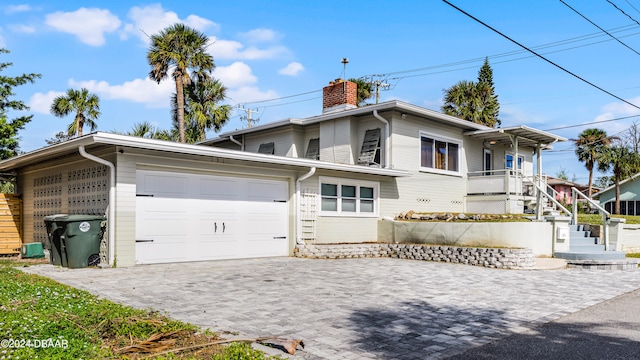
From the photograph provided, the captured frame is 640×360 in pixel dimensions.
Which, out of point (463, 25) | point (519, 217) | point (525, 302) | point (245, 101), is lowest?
point (525, 302)

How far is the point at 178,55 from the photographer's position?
25.7m

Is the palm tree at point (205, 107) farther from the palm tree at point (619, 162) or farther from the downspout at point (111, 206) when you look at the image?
the palm tree at point (619, 162)

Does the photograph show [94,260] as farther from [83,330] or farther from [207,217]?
[83,330]

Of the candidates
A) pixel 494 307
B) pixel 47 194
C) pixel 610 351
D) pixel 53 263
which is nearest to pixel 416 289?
pixel 494 307

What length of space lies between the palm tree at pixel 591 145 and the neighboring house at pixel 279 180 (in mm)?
17903

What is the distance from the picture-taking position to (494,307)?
7.39 meters

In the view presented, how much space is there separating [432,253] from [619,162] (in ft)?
95.1

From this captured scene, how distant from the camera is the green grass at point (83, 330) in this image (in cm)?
428

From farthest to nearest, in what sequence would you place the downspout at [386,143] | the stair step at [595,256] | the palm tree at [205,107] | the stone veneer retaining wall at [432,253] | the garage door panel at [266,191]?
1. the palm tree at [205,107]
2. the downspout at [386,143]
3. the garage door panel at [266,191]
4. the stair step at [595,256]
5. the stone veneer retaining wall at [432,253]

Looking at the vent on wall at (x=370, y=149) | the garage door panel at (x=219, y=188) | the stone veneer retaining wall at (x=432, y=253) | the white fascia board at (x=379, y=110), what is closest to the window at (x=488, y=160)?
the white fascia board at (x=379, y=110)

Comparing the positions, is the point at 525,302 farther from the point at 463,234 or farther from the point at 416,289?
the point at 463,234

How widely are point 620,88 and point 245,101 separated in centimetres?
2167

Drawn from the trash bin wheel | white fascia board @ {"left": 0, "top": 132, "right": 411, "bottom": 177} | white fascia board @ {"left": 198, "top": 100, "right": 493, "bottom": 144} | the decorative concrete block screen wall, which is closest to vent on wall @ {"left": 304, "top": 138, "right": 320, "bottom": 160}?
white fascia board @ {"left": 198, "top": 100, "right": 493, "bottom": 144}

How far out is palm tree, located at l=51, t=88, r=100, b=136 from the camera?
31.0m
